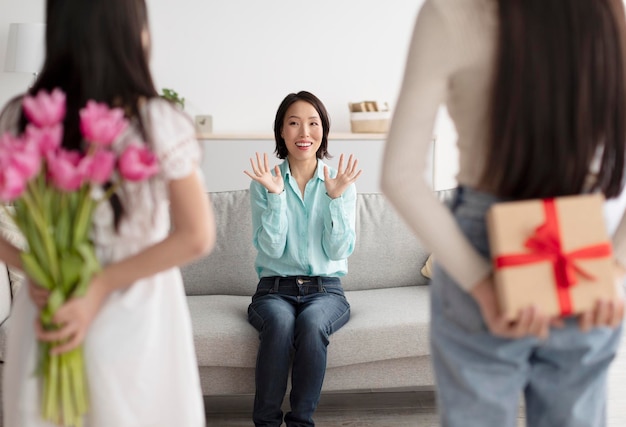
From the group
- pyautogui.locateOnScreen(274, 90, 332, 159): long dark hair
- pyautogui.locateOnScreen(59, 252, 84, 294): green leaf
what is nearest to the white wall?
pyautogui.locateOnScreen(274, 90, 332, 159): long dark hair

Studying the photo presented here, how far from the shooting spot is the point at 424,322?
281cm

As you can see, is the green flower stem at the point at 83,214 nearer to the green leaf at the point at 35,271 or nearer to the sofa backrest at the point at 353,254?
the green leaf at the point at 35,271

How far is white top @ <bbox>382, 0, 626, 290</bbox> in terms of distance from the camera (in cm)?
108

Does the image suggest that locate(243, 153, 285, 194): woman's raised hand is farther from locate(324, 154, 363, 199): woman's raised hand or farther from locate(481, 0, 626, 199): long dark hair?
locate(481, 0, 626, 199): long dark hair

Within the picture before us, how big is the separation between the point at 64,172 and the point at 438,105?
548 mm

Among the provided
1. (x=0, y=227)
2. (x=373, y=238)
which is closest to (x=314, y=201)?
(x=373, y=238)

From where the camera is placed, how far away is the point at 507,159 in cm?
108

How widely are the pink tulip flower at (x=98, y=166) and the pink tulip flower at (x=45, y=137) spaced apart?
55 millimetres

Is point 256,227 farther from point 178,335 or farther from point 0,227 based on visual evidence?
point 178,335

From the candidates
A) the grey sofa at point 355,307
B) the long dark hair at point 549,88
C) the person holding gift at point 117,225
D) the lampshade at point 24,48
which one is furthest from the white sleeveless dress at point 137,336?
the lampshade at point 24,48

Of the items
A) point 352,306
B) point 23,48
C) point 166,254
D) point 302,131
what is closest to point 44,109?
point 166,254

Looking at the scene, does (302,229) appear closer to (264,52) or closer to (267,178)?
(267,178)

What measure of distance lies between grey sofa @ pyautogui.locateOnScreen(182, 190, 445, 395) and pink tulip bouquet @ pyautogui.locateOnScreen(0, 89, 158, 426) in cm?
144

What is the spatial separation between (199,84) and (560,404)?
15.5 ft
